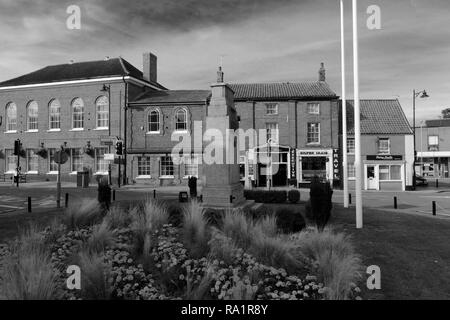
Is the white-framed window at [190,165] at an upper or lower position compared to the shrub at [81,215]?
upper

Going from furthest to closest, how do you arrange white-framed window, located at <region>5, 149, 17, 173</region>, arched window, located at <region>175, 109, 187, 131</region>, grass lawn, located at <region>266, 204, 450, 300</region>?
white-framed window, located at <region>5, 149, 17, 173</region>
arched window, located at <region>175, 109, 187, 131</region>
grass lawn, located at <region>266, 204, 450, 300</region>

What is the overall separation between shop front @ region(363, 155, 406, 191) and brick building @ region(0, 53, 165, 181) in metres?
23.5

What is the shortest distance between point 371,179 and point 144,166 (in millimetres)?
21714

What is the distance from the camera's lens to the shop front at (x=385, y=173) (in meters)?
33.6

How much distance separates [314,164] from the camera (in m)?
33.5

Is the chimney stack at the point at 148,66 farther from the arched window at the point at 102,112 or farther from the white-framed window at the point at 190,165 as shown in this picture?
the white-framed window at the point at 190,165

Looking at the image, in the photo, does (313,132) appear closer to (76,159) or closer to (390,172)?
(390,172)

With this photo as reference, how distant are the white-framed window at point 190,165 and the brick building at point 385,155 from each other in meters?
14.6

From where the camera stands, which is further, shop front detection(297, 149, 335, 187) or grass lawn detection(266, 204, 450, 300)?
shop front detection(297, 149, 335, 187)

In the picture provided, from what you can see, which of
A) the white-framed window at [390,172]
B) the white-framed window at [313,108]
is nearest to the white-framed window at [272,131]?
the white-framed window at [313,108]

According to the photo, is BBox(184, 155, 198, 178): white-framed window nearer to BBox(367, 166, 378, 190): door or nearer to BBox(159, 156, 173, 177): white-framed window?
BBox(159, 156, 173, 177): white-framed window

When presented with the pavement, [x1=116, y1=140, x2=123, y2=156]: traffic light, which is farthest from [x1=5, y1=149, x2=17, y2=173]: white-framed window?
[x1=116, y1=140, x2=123, y2=156]: traffic light

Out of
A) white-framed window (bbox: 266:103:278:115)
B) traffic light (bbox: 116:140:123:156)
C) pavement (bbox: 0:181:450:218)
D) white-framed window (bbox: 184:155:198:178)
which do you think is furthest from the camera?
white-framed window (bbox: 266:103:278:115)

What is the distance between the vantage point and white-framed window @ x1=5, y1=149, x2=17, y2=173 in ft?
122
